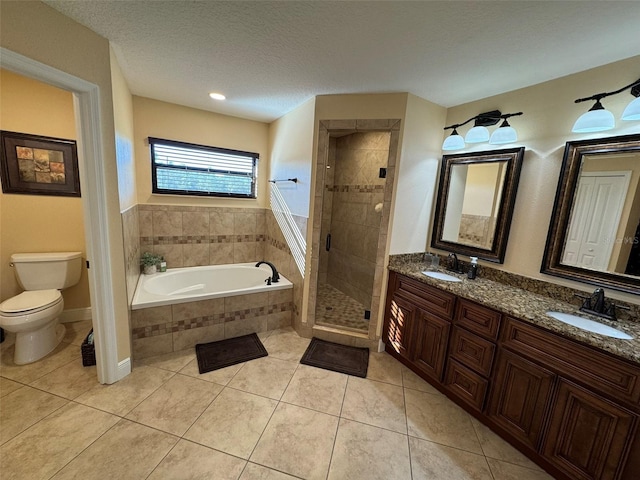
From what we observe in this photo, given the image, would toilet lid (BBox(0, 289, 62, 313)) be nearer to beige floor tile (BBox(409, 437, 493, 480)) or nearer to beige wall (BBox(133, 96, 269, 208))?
beige wall (BBox(133, 96, 269, 208))

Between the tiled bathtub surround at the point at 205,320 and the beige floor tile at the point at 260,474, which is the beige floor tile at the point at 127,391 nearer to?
the tiled bathtub surround at the point at 205,320

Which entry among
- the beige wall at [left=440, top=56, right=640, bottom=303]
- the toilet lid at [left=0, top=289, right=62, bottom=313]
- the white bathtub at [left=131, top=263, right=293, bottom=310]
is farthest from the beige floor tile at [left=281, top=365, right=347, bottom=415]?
the toilet lid at [left=0, top=289, right=62, bottom=313]

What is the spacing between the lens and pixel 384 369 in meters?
2.31

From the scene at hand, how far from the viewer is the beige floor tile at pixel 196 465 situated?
1.35 m

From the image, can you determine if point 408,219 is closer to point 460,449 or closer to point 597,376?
point 597,376

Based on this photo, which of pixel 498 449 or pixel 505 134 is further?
pixel 505 134

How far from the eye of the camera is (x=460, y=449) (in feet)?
5.23

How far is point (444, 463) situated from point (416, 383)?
2.18ft

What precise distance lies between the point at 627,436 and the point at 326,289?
311 cm

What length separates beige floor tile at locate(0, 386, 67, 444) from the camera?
60.7 inches

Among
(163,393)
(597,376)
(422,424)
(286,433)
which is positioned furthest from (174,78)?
(597,376)

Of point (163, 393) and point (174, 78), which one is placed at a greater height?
point (174, 78)

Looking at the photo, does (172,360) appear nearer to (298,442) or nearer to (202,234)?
(298,442)

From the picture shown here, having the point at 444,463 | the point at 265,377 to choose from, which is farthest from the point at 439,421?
the point at 265,377
